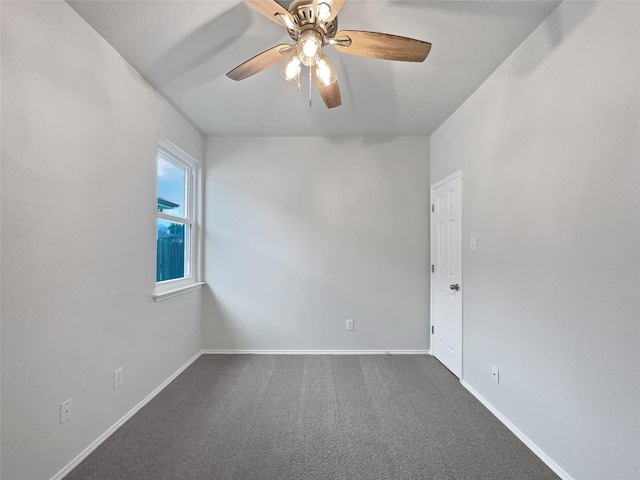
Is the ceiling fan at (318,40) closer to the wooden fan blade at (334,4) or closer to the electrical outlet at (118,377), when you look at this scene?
the wooden fan blade at (334,4)

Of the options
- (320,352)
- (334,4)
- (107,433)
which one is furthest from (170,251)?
(334,4)

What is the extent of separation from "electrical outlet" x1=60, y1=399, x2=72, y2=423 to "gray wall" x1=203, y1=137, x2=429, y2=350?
1.75 m

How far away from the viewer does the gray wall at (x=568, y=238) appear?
1.21 meters

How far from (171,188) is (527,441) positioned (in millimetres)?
3486

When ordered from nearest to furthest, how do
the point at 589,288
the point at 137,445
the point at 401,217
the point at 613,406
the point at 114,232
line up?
the point at 613,406, the point at 589,288, the point at 137,445, the point at 114,232, the point at 401,217

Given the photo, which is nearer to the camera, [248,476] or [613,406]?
[613,406]

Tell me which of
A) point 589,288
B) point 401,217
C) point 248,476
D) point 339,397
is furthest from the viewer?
point 401,217

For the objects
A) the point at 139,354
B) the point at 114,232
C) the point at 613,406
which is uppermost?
the point at 114,232

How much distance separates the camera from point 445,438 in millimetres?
1811

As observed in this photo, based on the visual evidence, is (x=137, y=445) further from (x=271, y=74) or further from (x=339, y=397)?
(x=271, y=74)

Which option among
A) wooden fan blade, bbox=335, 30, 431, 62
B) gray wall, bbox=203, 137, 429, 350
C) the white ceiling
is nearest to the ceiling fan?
wooden fan blade, bbox=335, 30, 431, 62

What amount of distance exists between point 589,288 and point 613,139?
27.1 inches

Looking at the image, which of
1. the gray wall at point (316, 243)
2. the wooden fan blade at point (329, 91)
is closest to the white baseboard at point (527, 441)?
the gray wall at point (316, 243)

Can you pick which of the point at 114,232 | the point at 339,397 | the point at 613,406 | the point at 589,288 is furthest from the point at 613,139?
the point at 114,232
